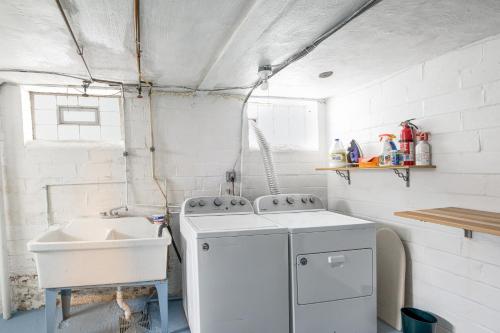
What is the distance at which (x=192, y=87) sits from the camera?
281 centimetres

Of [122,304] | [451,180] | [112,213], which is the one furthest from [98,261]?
[451,180]

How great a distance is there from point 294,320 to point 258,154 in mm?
1650

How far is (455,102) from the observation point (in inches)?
75.7

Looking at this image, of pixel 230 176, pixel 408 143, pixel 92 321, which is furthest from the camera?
pixel 230 176

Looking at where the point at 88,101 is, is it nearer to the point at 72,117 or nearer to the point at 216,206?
the point at 72,117

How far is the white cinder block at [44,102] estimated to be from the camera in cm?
267

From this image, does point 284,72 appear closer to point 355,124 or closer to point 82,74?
point 355,124

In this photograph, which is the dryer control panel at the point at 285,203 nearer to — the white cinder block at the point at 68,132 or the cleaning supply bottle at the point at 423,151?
the cleaning supply bottle at the point at 423,151

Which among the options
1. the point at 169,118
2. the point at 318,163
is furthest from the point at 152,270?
the point at 318,163

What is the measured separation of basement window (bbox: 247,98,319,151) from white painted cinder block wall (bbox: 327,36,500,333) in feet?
2.82

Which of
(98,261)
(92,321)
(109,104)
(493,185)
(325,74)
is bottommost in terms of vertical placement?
(92,321)

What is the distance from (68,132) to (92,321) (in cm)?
165

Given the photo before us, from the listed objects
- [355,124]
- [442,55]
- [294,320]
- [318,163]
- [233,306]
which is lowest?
[294,320]

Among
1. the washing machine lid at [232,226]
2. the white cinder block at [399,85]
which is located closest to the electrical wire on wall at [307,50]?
the washing machine lid at [232,226]
